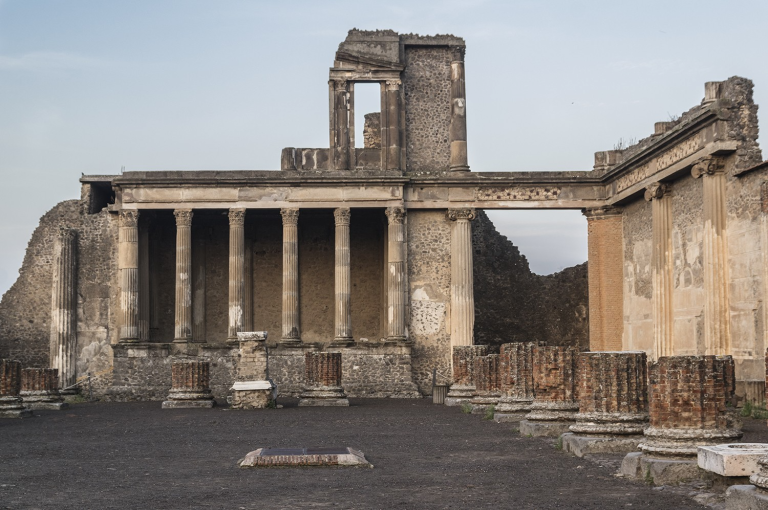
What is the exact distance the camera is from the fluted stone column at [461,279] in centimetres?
2645

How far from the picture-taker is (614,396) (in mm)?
10609

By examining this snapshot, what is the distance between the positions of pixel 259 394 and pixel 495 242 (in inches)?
547

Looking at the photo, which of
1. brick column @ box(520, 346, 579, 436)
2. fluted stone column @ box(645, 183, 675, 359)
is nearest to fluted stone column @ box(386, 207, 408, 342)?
fluted stone column @ box(645, 183, 675, 359)

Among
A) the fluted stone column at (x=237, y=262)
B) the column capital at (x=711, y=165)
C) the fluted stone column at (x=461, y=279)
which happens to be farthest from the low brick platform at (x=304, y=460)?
the fluted stone column at (x=461, y=279)

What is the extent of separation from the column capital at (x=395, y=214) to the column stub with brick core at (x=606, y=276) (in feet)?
16.3

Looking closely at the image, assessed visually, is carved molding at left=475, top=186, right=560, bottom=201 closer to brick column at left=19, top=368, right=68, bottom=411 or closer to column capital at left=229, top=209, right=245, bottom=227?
column capital at left=229, top=209, right=245, bottom=227

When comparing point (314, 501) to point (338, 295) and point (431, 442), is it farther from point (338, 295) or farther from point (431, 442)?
point (338, 295)

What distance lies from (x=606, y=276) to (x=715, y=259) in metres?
7.02

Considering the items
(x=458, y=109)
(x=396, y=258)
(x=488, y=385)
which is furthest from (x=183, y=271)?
(x=488, y=385)

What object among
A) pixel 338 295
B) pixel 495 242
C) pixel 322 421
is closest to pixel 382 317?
pixel 338 295

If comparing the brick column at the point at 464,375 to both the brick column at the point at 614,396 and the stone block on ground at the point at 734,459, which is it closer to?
the brick column at the point at 614,396

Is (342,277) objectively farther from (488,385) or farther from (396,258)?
(488,385)

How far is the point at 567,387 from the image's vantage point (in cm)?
1282

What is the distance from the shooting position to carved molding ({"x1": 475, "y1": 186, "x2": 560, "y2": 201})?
2673 centimetres
